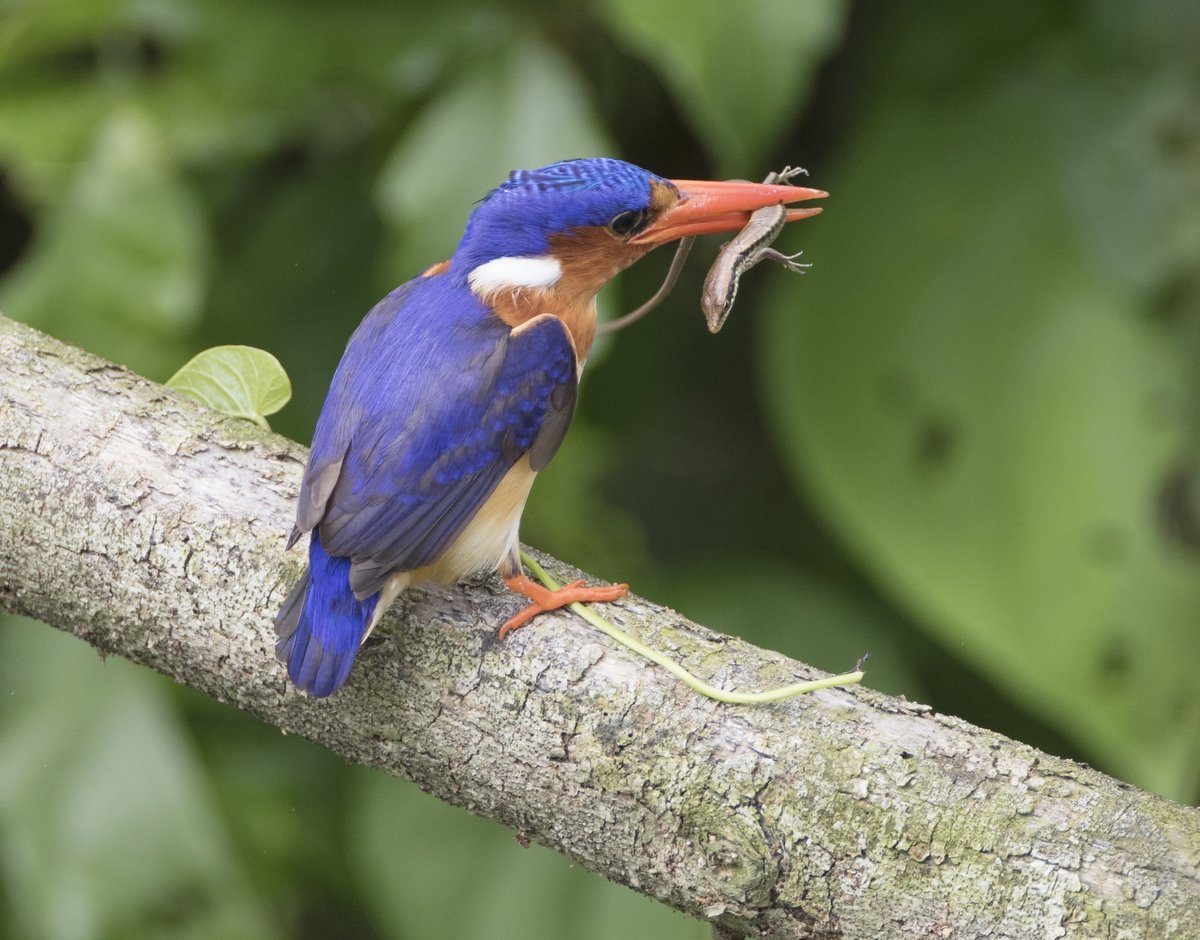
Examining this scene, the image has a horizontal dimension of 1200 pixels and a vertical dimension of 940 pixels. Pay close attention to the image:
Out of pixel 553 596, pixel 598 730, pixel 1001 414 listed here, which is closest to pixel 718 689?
pixel 598 730

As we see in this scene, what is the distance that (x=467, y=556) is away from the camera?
1812 millimetres

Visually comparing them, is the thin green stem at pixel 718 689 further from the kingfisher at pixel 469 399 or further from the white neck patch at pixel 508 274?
the white neck patch at pixel 508 274

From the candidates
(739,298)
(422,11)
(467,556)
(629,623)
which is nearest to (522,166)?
(422,11)

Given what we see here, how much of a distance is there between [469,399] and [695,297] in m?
1.41

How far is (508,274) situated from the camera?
1.96 meters

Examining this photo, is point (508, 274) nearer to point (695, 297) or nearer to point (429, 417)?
point (429, 417)

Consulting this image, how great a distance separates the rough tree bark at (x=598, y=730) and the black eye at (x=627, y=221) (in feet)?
1.81

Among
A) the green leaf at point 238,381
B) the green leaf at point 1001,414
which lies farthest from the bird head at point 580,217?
the green leaf at point 1001,414

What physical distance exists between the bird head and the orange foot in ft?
1.51

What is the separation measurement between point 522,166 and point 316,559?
1.24 metres

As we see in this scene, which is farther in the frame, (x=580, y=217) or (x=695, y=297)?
(x=695, y=297)

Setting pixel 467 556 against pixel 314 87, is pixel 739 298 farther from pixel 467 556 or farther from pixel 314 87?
pixel 467 556

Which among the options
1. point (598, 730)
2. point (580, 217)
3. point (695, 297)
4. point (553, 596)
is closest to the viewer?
point (598, 730)

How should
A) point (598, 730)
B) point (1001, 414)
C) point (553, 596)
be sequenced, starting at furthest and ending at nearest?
point (1001, 414) < point (553, 596) < point (598, 730)
